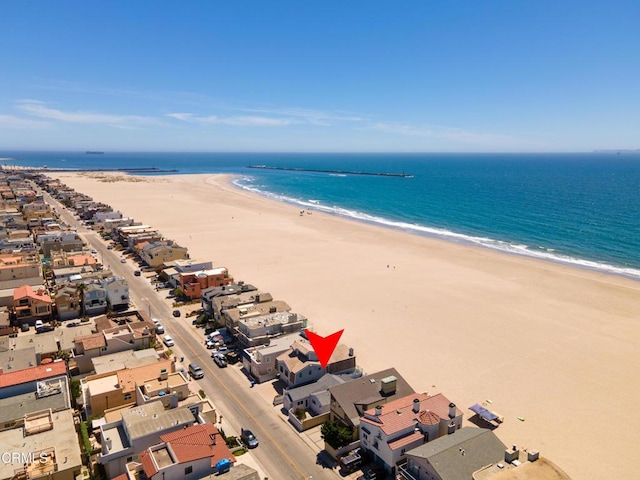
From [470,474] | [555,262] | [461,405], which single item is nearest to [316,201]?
[555,262]

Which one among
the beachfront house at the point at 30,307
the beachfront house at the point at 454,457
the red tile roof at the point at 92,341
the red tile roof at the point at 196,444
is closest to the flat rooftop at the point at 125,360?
the red tile roof at the point at 92,341

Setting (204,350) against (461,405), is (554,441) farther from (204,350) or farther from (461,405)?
(204,350)

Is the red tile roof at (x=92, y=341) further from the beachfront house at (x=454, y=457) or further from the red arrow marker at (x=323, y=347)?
the beachfront house at (x=454, y=457)

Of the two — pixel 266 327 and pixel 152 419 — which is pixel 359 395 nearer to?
pixel 266 327

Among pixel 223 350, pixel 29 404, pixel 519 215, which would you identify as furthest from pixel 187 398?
pixel 519 215

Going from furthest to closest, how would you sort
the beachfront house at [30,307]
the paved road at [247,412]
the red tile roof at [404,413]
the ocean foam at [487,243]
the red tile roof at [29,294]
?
1. the ocean foam at [487,243]
2. the red tile roof at [29,294]
3. the beachfront house at [30,307]
4. the paved road at [247,412]
5. the red tile roof at [404,413]
